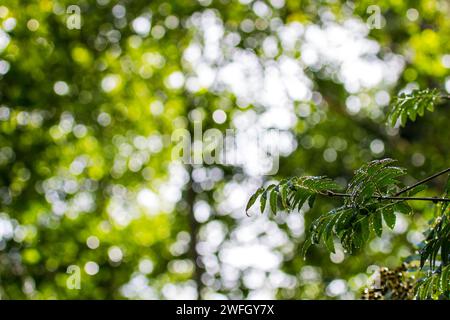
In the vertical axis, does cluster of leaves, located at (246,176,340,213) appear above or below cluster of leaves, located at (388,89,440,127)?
below

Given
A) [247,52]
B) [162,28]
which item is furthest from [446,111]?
[162,28]

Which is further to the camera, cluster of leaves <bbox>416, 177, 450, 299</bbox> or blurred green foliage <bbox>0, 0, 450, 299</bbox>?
blurred green foliage <bbox>0, 0, 450, 299</bbox>

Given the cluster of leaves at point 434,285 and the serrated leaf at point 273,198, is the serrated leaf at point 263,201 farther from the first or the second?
the cluster of leaves at point 434,285

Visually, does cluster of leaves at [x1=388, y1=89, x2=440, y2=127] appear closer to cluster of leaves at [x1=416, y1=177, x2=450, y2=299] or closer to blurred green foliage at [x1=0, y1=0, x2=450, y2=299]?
cluster of leaves at [x1=416, y1=177, x2=450, y2=299]

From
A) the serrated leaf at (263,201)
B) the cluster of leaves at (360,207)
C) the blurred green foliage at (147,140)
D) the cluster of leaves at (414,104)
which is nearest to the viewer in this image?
the cluster of leaves at (360,207)

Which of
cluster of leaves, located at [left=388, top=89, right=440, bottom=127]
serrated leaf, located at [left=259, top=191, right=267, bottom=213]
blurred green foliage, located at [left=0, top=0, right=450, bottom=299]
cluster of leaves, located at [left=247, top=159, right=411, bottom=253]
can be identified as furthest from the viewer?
blurred green foliage, located at [left=0, top=0, right=450, bottom=299]

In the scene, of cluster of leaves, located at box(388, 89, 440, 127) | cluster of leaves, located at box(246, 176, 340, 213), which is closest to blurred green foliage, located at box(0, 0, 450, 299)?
cluster of leaves, located at box(388, 89, 440, 127)

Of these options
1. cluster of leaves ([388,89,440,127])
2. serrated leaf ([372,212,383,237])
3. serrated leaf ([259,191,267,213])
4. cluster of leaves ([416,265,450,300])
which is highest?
cluster of leaves ([388,89,440,127])

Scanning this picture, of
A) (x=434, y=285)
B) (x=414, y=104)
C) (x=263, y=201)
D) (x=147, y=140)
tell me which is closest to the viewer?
(x=263, y=201)

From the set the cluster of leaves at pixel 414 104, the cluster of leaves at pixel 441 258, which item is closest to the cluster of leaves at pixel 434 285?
the cluster of leaves at pixel 441 258

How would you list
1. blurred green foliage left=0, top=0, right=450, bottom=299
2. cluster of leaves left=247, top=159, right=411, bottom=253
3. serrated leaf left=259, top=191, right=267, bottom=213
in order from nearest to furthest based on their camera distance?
cluster of leaves left=247, top=159, right=411, bottom=253 → serrated leaf left=259, top=191, right=267, bottom=213 → blurred green foliage left=0, top=0, right=450, bottom=299

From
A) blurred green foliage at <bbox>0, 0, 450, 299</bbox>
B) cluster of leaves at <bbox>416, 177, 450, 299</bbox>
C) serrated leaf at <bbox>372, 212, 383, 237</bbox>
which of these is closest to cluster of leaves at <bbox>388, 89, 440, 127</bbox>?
cluster of leaves at <bbox>416, 177, 450, 299</bbox>

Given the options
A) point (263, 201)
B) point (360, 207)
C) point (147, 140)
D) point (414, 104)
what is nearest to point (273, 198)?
point (263, 201)

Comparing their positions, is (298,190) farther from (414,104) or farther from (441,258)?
(414,104)
